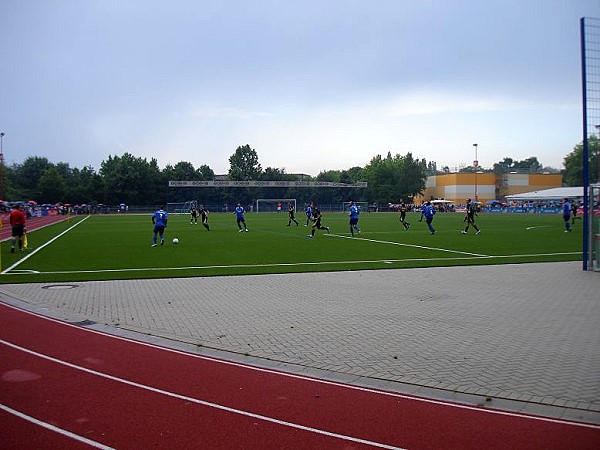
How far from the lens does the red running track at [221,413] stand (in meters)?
4.79

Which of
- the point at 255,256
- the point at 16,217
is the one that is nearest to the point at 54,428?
the point at 255,256

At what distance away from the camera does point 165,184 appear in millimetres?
104688

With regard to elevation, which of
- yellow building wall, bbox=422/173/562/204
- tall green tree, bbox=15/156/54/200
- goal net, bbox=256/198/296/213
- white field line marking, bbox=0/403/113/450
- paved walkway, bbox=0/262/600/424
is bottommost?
paved walkway, bbox=0/262/600/424

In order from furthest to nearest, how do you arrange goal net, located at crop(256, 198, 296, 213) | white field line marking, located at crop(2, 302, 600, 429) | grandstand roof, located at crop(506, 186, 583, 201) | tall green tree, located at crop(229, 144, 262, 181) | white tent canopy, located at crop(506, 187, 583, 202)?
tall green tree, located at crop(229, 144, 262, 181), goal net, located at crop(256, 198, 296, 213), grandstand roof, located at crop(506, 186, 583, 201), white tent canopy, located at crop(506, 187, 583, 202), white field line marking, located at crop(2, 302, 600, 429)

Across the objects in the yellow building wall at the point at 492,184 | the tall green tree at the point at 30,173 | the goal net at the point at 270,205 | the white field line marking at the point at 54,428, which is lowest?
the white field line marking at the point at 54,428

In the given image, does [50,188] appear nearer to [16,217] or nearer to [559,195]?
[16,217]

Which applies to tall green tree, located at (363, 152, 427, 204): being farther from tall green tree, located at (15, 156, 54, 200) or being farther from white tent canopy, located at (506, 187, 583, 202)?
tall green tree, located at (15, 156, 54, 200)

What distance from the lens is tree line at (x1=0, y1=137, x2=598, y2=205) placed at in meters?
102

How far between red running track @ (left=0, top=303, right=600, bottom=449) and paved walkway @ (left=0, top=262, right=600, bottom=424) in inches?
18.6

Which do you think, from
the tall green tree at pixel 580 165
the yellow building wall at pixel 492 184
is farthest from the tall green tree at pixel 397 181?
the tall green tree at pixel 580 165

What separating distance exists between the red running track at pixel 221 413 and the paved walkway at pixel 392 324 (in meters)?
0.47

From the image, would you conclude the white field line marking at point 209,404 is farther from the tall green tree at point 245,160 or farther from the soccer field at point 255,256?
the tall green tree at point 245,160

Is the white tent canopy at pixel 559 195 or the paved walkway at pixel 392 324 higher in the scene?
the white tent canopy at pixel 559 195

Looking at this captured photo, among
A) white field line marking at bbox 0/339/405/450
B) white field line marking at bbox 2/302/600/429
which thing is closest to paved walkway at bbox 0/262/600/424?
white field line marking at bbox 2/302/600/429
